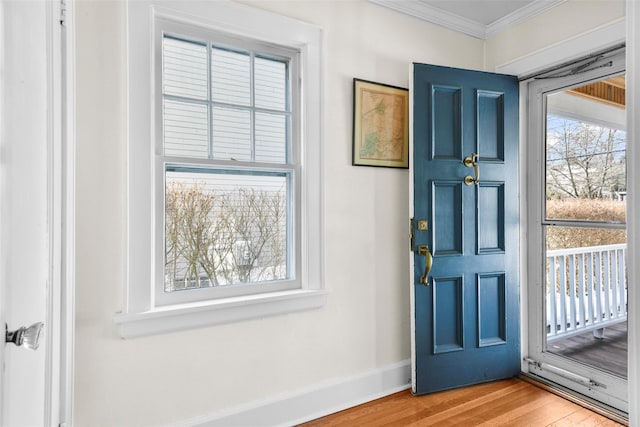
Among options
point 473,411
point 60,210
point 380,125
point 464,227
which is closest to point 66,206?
point 60,210

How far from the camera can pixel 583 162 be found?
2271 millimetres

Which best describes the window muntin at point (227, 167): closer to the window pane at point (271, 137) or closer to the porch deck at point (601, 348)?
the window pane at point (271, 137)

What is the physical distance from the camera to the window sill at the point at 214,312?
62.8 inches

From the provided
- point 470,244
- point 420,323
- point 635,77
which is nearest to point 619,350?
point 470,244

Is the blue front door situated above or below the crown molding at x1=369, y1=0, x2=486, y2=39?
below

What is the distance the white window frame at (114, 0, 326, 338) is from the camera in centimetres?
160

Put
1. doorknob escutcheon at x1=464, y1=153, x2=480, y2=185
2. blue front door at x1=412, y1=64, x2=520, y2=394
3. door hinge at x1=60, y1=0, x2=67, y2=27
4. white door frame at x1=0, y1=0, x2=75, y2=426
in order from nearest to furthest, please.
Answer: white door frame at x1=0, y1=0, x2=75, y2=426, door hinge at x1=60, y1=0, x2=67, y2=27, blue front door at x1=412, y1=64, x2=520, y2=394, doorknob escutcheon at x1=464, y1=153, x2=480, y2=185

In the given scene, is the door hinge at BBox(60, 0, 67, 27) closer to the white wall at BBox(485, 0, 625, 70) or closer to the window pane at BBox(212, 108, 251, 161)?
the window pane at BBox(212, 108, 251, 161)

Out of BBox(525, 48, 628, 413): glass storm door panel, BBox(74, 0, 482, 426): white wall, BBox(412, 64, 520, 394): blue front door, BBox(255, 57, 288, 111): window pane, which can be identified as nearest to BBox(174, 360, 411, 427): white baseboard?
BBox(74, 0, 482, 426): white wall

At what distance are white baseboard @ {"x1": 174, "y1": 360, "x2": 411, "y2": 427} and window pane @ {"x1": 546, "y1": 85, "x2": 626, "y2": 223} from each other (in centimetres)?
151

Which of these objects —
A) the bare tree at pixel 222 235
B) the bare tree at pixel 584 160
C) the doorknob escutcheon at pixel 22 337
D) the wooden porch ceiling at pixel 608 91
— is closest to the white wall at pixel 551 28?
the wooden porch ceiling at pixel 608 91

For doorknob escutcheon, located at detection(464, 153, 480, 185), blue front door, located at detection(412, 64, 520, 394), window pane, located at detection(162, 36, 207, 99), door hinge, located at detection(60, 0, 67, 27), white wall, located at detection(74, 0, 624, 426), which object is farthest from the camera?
doorknob escutcheon, located at detection(464, 153, 480, 185)

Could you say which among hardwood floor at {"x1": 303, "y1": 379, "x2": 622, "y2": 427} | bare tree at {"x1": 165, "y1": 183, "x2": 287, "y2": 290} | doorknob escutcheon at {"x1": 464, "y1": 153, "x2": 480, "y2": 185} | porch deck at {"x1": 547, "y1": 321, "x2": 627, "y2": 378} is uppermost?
doorknob escutcheon at {"x1": 464, "y1": 153, "x2": 480, "y2": 185}

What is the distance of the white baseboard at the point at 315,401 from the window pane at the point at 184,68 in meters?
1.62
